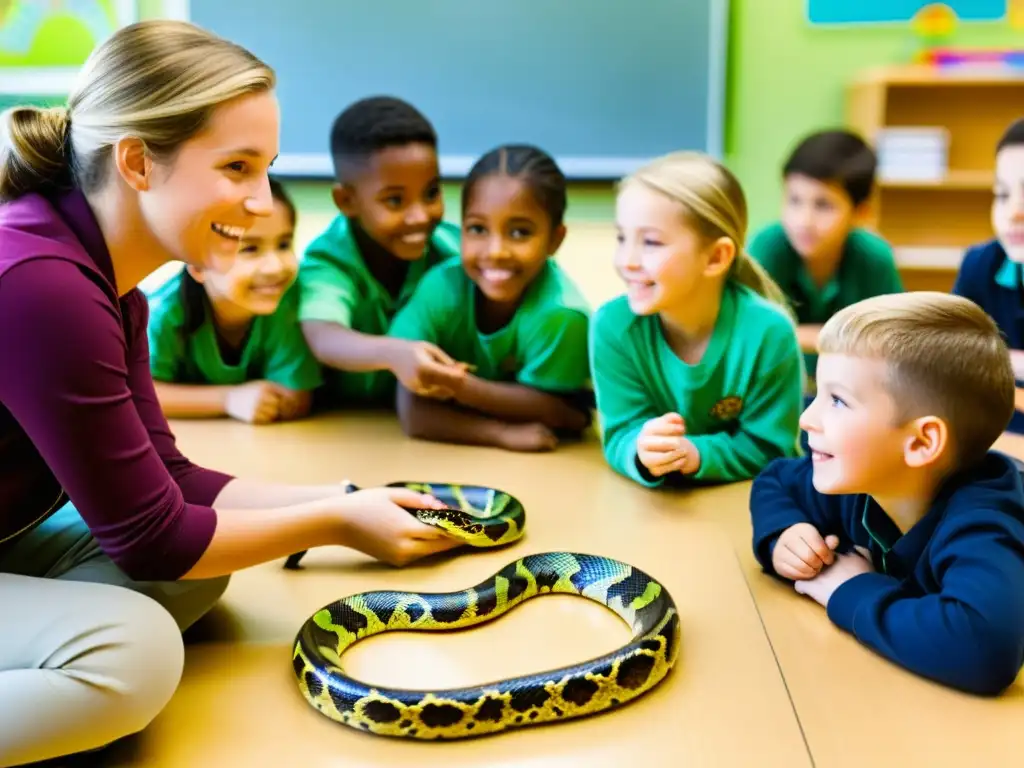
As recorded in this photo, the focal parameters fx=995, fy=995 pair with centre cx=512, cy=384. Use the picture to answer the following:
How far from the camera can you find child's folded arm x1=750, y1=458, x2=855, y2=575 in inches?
63.0

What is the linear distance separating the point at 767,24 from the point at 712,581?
345 centimetres

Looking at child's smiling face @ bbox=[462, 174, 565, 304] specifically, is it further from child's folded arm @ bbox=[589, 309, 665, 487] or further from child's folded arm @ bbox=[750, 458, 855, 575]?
child's folded arm @ bbox=[750, 458, 855, 575]

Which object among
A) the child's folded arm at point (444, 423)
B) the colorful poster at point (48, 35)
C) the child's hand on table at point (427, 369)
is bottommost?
the child's folded arm at point (444, 423)

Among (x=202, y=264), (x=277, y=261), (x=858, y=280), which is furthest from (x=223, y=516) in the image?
(x=858, y=280)

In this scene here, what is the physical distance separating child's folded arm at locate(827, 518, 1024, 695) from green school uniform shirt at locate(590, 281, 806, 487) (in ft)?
2.50

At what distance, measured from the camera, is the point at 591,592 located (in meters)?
1.63

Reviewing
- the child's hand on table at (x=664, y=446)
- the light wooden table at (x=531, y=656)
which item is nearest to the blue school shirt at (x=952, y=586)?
the light wooden table at (x=531, y=656)

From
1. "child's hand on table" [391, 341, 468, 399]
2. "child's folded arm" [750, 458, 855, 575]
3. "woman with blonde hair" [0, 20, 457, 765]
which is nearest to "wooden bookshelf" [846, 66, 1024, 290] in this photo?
"child's hand on table" [391, 341, 468, 399]

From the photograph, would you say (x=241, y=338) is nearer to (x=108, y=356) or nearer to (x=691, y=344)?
(x=691, y=344)

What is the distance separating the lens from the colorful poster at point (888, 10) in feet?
14.3

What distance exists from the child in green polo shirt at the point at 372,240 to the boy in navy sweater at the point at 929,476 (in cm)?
120

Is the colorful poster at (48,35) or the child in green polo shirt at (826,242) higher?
the colorful poster at (48,35)

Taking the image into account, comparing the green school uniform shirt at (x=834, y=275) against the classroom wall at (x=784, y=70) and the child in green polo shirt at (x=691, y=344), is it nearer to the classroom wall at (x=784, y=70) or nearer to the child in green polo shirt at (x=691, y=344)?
the child in green polo shirt at (x=691, y=344)

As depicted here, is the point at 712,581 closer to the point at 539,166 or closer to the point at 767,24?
the point at 539,166
